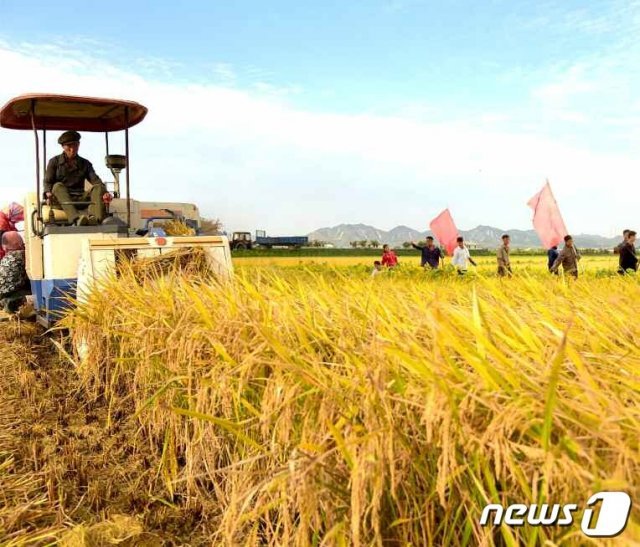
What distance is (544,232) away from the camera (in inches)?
714

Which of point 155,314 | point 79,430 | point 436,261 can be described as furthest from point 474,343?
point 436,261

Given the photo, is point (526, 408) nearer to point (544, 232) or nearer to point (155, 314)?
point (155, 314)

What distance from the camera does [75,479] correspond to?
10.5 feet

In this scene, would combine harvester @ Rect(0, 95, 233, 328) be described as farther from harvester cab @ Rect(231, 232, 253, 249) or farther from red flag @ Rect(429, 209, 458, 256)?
harvester cab @ Rect(231, 232, 253, 249)

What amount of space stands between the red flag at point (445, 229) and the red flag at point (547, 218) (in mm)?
4280

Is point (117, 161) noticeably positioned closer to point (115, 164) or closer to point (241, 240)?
point (115, 164)

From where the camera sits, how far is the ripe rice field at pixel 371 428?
1.56 metres

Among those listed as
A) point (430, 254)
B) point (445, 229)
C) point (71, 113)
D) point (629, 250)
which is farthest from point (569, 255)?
point (445, 229)

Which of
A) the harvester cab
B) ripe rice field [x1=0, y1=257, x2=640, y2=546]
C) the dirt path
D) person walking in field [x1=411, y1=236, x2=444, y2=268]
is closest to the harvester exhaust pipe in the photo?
the dirt path

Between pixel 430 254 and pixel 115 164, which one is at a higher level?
pixel 115 164

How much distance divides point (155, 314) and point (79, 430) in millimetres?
968

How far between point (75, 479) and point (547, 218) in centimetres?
1764

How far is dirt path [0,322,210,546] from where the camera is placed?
8.57 feet

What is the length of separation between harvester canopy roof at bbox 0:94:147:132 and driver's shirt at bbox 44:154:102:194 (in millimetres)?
516
